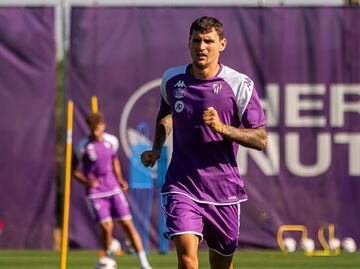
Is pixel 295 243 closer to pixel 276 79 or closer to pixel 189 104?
pixel 276 79

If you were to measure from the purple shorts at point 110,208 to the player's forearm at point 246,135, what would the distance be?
7585 millimetres

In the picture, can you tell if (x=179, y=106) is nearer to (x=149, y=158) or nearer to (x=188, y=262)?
(x=149, y=158)

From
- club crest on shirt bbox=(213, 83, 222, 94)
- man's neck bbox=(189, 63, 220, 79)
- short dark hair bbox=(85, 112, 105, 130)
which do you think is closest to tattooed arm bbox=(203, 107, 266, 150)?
club crest on shirt bbox=(213, 83, 222, 94)

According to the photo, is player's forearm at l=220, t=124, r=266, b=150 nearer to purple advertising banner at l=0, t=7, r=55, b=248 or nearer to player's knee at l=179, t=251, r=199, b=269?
player's knee at l=179, t=251, r=199, b=269

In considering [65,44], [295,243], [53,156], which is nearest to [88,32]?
[65,44]

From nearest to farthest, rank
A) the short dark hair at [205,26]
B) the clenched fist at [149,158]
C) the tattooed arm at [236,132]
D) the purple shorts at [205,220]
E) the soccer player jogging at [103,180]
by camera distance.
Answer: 1. the tattooed arm at [236,132]
2. the purple shorts at [205,220]
3. the short dark hair at [205,26]
4. the clenched fist at [149,158]
5. the soccer player jogging at [103,180]

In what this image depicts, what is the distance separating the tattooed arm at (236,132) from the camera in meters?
8.65

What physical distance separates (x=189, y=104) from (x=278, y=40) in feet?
39.5

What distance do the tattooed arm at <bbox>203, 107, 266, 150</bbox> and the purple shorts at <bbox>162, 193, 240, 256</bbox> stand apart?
55cm

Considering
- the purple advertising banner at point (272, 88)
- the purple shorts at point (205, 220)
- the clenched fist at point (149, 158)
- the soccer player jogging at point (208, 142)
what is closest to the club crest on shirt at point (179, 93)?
the soccer player jogging at point (208, 142)

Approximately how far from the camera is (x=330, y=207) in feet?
67.7

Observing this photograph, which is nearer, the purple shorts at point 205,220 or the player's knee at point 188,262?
the player's knee at point 188,262

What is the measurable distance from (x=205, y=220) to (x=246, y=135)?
733 mm

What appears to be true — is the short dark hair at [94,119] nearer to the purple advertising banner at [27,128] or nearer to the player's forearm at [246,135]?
the purple advertising banner at [27,128]
